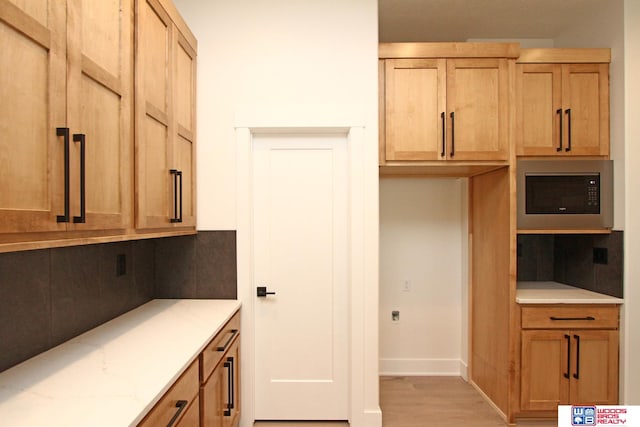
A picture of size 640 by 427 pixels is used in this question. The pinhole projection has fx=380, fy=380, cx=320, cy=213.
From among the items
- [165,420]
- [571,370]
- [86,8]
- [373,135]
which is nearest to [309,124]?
[373,135]

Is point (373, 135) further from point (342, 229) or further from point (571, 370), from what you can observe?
point (571, 370)

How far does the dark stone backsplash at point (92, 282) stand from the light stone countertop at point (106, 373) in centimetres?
8

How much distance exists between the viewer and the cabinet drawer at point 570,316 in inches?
102

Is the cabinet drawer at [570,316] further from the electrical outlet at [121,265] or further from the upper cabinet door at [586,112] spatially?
the electrical outlet at [121,265]

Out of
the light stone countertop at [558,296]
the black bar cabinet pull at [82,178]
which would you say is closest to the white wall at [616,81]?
the light stone countertop at [558,296]

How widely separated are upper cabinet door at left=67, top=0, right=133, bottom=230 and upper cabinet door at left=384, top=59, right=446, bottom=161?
1.64 metres

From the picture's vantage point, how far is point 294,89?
255cm

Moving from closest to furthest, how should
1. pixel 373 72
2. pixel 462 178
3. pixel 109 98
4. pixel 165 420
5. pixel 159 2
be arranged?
1. pixel 165 420
2. pixel 109 98
3. pixel 159 2
4. pixel 373 72
5. pixel 462 178

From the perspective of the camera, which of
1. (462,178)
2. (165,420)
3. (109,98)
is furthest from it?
(462,178)

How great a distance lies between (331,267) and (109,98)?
1.73 m

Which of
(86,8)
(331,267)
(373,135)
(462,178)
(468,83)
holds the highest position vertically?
(468,83)

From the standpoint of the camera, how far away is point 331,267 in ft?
8.84

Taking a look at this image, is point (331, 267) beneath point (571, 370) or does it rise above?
above

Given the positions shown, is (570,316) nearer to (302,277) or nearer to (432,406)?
(432,406)
